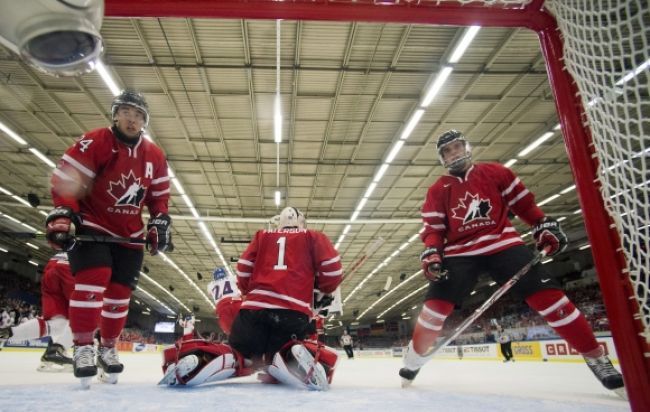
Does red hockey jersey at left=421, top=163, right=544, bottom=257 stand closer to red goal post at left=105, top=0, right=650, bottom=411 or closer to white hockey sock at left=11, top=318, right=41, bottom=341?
red goal post at left=105, top=0, right=650, bottom=411

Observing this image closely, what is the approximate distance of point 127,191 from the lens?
233 cm

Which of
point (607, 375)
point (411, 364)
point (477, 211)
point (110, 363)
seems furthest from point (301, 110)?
point (607, 375)

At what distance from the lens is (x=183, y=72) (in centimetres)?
883

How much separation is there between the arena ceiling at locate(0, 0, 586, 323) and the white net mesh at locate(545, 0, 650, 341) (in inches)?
232

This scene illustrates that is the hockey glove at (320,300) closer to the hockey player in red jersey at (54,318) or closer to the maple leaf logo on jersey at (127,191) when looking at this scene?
the maple leaf logo on jersey at (127,191)

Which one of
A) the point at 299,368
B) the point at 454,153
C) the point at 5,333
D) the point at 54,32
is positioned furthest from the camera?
the point at 5,333

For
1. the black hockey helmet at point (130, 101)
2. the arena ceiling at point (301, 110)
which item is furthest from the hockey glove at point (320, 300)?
the arena ceiling at point (301, 110)

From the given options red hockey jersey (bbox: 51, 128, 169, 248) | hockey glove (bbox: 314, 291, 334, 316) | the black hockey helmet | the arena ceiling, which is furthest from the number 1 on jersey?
the arena ceiling

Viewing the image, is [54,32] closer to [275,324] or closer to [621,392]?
[275,324]

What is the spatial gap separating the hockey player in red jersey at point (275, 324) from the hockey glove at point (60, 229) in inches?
28.2

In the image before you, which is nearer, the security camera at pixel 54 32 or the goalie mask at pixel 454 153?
the security camera at pixel 54 32

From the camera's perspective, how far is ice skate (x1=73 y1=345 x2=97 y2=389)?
187cm

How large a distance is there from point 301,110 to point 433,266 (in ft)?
27.0

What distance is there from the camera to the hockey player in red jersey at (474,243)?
223 cm
